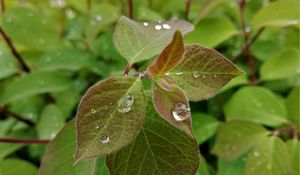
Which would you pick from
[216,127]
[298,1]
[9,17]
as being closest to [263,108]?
[216,127]

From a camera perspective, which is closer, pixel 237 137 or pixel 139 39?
pixel 139 39

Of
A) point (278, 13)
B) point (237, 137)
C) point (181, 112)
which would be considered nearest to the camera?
point (181, 112)

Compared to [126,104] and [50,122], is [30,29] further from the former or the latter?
[126,104]

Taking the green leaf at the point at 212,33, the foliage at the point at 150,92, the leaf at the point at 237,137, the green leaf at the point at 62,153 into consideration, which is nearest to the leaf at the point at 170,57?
the foliage at the point at 150,92

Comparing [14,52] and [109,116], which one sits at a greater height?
[109,116]

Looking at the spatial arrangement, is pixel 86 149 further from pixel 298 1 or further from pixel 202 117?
pixel 298 1

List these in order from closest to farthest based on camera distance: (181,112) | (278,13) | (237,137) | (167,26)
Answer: (181,112)
(167,26)
(237,137)
(278,13)

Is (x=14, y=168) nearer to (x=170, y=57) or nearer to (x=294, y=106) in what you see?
(x=170, y=57)

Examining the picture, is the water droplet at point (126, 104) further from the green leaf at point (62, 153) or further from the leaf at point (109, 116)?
the green leaf at point (62, 153)

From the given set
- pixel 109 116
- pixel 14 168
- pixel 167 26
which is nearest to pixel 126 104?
pixel 109 116
